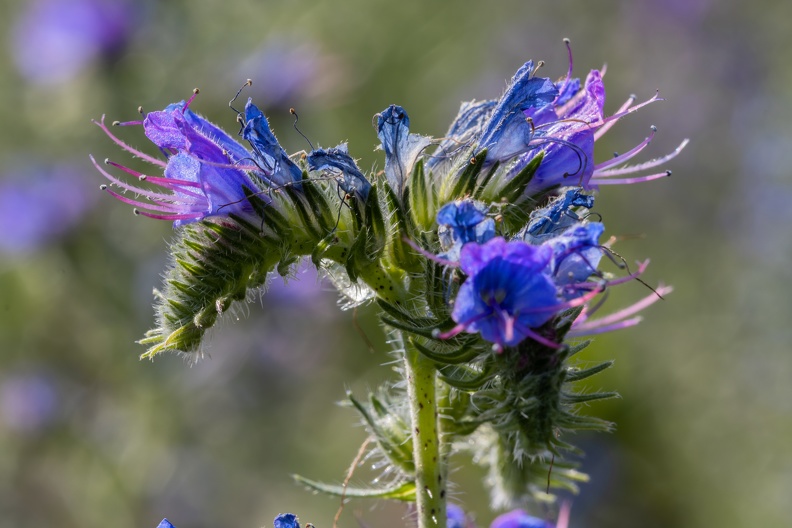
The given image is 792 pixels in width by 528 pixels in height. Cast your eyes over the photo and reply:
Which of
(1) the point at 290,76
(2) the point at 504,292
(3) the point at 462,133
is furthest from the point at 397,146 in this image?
(1) the point at 290,76

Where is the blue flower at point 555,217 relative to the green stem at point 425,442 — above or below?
above

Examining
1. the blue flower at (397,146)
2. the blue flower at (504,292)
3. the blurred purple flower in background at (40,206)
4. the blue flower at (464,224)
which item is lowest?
the blue flower at (504,292)

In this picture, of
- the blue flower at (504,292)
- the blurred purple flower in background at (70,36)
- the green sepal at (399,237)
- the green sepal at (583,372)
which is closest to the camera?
the blue flower at (504,292)

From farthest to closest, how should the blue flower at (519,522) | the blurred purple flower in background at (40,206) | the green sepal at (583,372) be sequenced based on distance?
the blurred purple flower in background at (40,206) → the blue flower at (519,522) → the green sepal at (583,372)

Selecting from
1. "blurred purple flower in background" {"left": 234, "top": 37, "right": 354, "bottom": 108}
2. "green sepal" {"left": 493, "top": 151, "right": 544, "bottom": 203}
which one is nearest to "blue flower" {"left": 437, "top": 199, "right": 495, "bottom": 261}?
"green sepal" {"left": 493, "top": 151, "right": 544, "bottom": 203}

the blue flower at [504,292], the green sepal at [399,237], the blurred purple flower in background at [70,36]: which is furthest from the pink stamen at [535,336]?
the blurred purple flower in background at [70,36]

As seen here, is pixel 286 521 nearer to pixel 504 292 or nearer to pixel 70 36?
pixel 504 292

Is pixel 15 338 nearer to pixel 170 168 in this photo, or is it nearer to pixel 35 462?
pixel 35 462

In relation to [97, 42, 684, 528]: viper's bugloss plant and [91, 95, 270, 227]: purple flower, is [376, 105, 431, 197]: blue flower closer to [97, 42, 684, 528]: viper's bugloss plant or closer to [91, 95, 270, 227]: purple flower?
[97, 42, 684, 528]: viper's bugloss plant

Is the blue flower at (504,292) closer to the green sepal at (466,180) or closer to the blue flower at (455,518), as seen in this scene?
the green sepal at (466,180)
